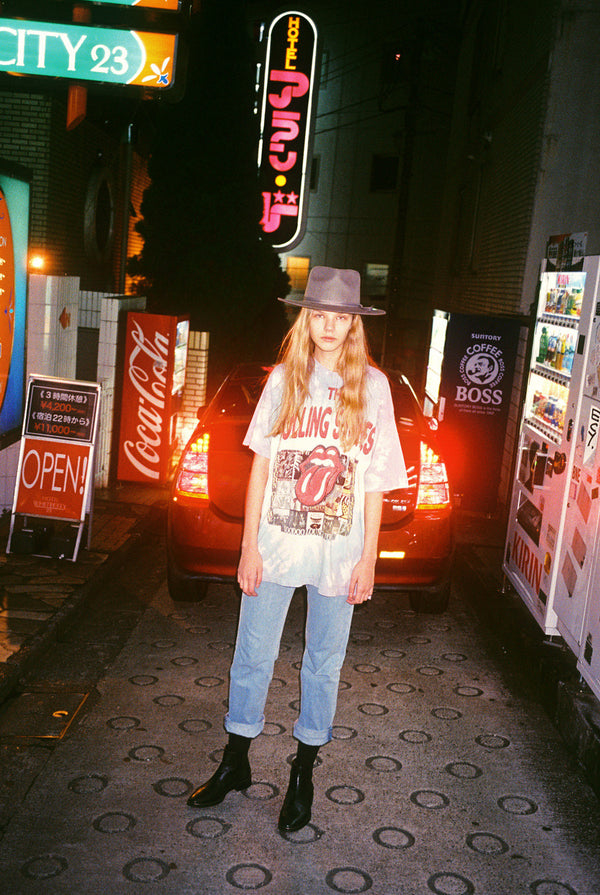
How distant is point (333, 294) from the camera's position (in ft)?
11.2

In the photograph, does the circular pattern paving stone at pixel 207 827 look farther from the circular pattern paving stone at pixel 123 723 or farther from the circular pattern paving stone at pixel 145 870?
the circular pattern paving stone at pixel 123 723

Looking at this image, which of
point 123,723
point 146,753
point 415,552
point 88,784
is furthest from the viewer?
point 415,552

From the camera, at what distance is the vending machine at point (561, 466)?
4.64 metres

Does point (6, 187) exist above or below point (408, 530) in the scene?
above

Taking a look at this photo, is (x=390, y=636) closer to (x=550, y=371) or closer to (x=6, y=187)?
(x=550, y=371)

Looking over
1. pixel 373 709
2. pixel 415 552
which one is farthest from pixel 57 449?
pixel 373 709

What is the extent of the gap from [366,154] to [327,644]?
27121 mm

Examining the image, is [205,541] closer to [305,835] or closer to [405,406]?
[405,406]

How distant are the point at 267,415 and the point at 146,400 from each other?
6.20 m

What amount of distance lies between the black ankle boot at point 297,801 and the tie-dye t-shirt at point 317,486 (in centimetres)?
80

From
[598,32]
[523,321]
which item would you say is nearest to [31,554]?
[523,321]

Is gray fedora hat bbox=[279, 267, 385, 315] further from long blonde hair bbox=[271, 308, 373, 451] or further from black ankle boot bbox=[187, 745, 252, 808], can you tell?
black ankle boot bbox=[187, 745, 252, 808]

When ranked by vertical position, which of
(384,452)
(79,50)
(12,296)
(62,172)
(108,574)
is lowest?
(108,574)

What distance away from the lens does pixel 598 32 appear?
987 centimetres
